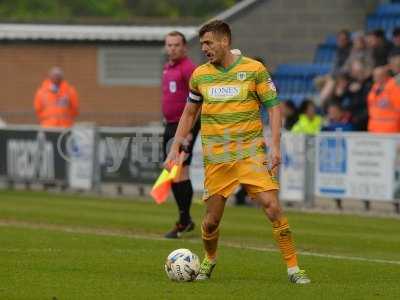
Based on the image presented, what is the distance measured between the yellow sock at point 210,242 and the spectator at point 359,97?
457 inches

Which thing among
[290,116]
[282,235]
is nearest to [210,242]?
[282,235]

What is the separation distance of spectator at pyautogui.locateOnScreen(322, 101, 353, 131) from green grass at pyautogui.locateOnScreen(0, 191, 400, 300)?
224cm

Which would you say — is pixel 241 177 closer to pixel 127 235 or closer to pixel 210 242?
pixel 210 242

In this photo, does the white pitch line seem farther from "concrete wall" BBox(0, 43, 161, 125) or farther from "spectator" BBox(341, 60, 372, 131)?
"concrete wall" BBox(0, 43, 161, 125)

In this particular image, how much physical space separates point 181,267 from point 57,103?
55.6ft

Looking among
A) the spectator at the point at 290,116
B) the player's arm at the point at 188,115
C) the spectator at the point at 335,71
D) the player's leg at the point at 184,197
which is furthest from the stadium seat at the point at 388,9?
the player's arm at the point at 188,115

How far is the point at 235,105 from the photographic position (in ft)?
37.9

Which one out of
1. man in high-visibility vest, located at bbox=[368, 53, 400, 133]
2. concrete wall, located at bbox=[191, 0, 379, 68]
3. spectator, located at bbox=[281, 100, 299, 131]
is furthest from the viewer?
concrete wall, located at bbox=[191, 0, 379, 68]

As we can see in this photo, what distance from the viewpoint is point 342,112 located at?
76.5 ft

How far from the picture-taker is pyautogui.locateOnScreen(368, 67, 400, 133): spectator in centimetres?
2203

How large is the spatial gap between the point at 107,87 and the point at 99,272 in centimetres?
2692

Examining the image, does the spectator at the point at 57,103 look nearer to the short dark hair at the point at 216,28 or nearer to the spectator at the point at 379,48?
the spectator at the point at 379,48

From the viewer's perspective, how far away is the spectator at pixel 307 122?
24.0m

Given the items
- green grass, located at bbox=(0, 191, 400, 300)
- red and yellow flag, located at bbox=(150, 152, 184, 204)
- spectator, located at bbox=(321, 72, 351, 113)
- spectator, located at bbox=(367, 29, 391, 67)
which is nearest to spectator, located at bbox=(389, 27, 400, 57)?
spectator, located at bbox=(367, 29, 391, 67)
